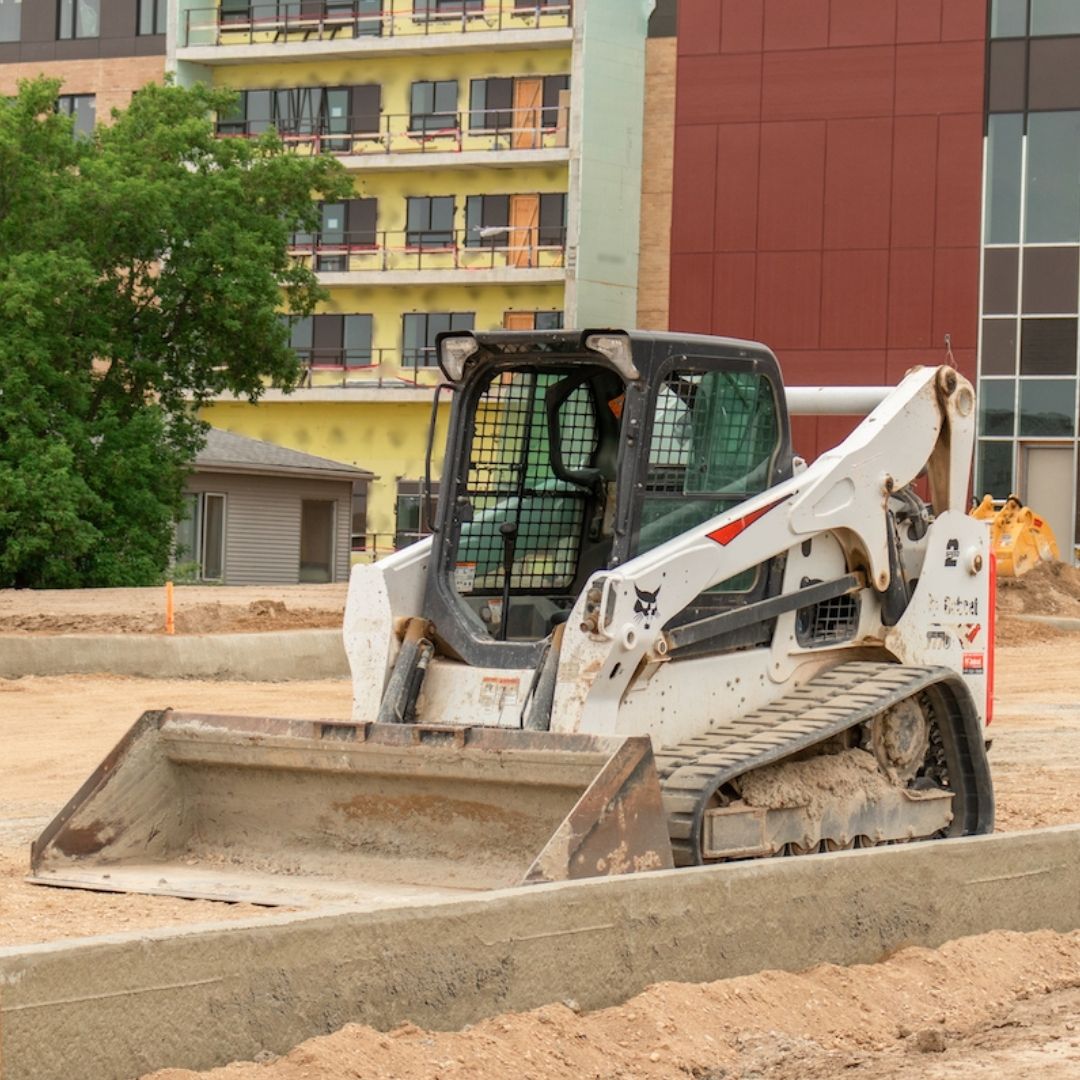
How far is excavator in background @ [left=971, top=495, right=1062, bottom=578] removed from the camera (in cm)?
3538

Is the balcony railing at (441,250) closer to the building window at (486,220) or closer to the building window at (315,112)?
the building window at (486,220)

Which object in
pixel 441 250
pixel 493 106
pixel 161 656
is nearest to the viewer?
pixel 161 656

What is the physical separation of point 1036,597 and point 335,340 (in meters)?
29.6

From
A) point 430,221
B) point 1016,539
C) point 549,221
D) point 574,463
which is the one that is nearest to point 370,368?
point 430,221

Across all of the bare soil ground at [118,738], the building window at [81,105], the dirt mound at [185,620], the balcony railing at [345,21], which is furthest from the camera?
the building window at [81,105]

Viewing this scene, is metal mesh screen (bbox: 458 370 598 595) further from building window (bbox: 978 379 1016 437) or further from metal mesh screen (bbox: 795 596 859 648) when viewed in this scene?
building window (bbox: 978 379 1016 437)

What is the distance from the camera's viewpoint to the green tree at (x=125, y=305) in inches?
1318

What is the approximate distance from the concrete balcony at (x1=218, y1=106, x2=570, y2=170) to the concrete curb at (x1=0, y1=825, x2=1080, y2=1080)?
48.9 metres

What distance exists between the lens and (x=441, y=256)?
58.8 m

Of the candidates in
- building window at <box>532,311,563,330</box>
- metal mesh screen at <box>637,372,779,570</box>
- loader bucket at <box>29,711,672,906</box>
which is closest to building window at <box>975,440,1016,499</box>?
building window at <box>532,311,563,330</box>

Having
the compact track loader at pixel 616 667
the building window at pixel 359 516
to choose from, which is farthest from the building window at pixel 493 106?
the compact track loader at pixel 616 667

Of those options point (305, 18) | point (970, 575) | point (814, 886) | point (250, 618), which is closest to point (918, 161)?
point (305, 18)

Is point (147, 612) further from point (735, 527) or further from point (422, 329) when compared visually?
point (422, 329)

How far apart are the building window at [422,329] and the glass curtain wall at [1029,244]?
15503 mm
